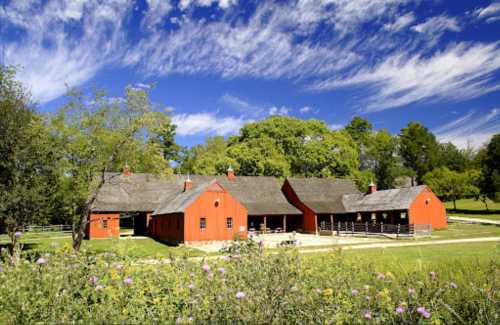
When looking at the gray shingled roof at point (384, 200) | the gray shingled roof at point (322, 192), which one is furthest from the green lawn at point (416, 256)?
the gray shingled roof at point (322, 192)

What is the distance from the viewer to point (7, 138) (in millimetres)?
18016

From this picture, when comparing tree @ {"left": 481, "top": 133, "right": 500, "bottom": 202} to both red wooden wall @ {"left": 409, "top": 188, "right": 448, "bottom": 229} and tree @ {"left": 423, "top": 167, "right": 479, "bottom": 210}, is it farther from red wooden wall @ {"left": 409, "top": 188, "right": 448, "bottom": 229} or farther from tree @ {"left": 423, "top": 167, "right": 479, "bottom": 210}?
red wooden wall @ {"left": 409, "top": 188, "right": 448, "bottom": 229}

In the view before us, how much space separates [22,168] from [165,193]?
2589 cm

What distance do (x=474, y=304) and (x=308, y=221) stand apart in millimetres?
40026

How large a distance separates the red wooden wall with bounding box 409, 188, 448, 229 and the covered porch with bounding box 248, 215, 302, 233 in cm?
1250

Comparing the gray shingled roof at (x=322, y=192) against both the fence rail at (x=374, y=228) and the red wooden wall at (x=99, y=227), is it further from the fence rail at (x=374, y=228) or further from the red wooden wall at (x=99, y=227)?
the red wooden wall at (x=99, y=227)

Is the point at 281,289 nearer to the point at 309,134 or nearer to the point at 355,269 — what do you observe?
the point at 355,269

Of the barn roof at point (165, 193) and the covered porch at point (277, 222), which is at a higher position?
the barn roof at point (165, 193)

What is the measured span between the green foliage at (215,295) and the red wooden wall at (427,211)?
36.3 metres

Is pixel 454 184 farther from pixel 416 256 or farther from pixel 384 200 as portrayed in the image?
pixel 416 256

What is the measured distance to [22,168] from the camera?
1862 cm

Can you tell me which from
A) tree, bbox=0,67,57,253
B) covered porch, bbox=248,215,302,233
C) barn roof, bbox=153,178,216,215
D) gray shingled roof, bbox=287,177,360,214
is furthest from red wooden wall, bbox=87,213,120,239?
gray shingled roof, bbox=287,177,360,214

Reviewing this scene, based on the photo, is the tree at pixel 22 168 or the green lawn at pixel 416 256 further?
the tree at pixel 22 168

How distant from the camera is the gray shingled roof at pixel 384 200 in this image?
41.2 metres
